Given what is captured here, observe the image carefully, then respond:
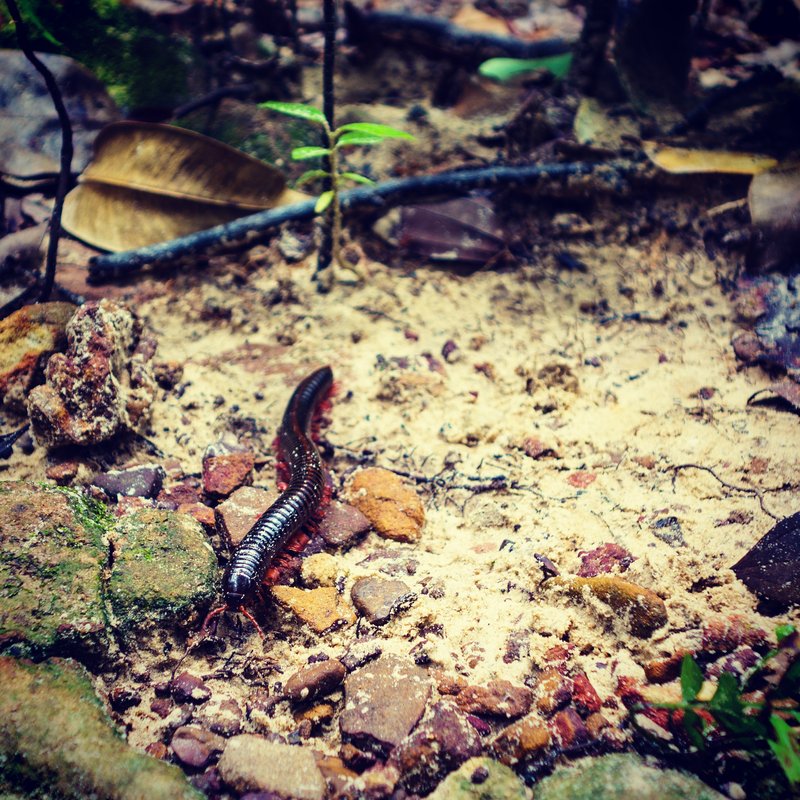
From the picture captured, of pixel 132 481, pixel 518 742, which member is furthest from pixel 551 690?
pixel 132 481

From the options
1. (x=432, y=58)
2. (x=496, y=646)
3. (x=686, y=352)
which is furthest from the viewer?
(x=432, y=58)

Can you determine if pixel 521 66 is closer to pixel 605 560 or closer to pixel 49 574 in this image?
pixel 605 560

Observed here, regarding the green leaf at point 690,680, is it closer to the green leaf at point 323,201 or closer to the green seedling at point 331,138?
the green seedling at point 331,138

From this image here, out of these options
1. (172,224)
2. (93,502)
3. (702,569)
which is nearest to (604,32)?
(172,224)

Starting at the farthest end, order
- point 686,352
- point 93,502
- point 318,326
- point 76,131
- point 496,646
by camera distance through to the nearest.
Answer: point 76,131 < point 318,326 < point 686,352 < point 93,502 < point 496,646

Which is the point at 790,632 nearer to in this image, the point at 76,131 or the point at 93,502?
the point at 93,502

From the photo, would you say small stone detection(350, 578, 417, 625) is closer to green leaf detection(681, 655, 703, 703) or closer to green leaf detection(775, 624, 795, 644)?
green leaf detection(681, 655, 703, 703)

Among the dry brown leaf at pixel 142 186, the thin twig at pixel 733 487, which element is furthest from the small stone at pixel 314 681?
the dry brown leaf at pixel 142 186
